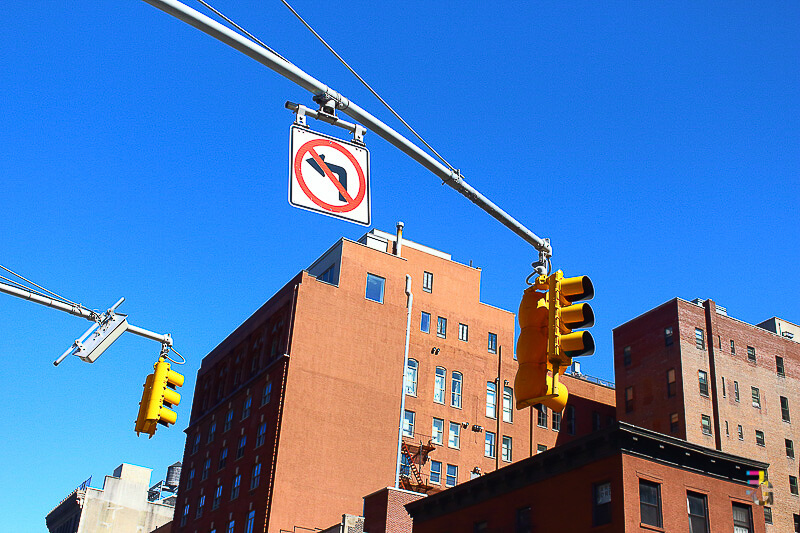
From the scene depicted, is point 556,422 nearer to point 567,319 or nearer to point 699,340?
point 699,340

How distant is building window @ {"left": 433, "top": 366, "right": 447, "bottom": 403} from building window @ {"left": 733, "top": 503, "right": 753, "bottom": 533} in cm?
3169

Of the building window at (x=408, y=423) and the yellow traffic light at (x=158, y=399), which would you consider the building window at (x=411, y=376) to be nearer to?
the building window at (x=408, y=423)

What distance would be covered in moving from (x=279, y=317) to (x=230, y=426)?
32.0 ft

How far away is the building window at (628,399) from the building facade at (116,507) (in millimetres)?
54019

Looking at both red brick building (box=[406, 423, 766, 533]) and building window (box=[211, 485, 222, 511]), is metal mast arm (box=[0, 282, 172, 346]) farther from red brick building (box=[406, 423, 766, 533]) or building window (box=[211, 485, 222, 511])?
building window (box=[211, 485, 222, 511])

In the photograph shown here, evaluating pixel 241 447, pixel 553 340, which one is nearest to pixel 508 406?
pixel 241 447

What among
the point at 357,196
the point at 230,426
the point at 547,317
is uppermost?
the point at 230,426

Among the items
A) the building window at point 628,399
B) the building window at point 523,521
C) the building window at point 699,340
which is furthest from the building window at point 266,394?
the building window at point 699,340

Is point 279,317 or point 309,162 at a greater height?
point 279,317

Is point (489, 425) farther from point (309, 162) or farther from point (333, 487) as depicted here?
point (309, 162)

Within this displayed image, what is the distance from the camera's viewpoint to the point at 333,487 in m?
58.8

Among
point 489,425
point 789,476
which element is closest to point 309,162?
point 489,425

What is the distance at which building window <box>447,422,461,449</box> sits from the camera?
66500mm

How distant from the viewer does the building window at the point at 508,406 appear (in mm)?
70562
